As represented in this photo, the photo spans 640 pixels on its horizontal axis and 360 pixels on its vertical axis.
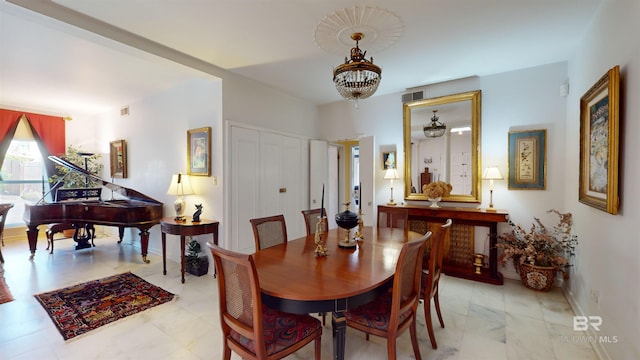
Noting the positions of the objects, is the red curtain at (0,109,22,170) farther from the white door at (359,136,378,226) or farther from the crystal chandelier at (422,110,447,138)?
the crystal chandelier at (422,110,447,138)

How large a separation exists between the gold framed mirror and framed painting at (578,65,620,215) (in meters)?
1.30

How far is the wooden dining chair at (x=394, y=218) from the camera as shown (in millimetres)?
3016

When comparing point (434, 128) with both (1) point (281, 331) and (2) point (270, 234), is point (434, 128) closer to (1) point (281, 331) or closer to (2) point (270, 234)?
(2) point (270, 234)

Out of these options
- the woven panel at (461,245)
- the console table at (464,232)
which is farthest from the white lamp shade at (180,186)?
the woven panel at (461,245)

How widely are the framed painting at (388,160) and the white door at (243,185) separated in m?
2.06

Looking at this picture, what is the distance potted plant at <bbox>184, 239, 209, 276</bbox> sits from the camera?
3590 mm

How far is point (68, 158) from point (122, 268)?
335 centimetres

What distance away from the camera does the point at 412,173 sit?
4121mm

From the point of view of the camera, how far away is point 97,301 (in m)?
2.84

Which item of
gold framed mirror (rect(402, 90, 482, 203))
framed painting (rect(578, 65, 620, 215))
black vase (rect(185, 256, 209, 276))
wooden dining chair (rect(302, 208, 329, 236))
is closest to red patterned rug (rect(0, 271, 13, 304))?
black vase (rect(185, 256, 209, 276))

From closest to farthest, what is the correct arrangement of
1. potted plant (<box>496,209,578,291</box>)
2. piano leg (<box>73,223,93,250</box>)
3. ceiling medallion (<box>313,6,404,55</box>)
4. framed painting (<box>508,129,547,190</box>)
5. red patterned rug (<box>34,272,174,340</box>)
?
ceiling medallion (<box>313,6,404,55</box>) → red patterned rug (<box>34,272,174,340</box>) → potted plant (<box>496,209,578,291</box>) → framed painting (<box>508,129,547,190</box>) → piano leg (<box>73,223,93,250</box>)

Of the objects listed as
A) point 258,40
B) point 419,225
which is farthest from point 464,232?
point 258,40

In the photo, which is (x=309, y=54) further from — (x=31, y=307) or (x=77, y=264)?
(x=77, y=264)

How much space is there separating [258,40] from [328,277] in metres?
2.39
